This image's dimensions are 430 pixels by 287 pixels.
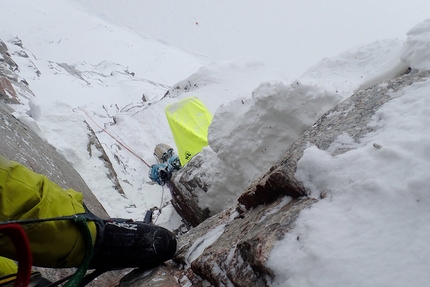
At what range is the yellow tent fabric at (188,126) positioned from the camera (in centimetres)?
525

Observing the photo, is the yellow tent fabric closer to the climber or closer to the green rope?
the climber

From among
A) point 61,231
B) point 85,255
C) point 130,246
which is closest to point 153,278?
point 130,246

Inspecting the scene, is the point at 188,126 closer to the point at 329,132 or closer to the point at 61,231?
the point at 329,132

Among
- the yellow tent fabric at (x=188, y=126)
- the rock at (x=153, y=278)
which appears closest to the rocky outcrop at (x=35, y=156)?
the rock at (x=153, y=278)

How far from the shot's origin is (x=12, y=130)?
12.2 ft

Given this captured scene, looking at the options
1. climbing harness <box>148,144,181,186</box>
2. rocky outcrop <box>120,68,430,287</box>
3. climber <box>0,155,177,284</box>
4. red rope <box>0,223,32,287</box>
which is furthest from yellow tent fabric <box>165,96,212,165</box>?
red rope <box>0,223,32,287</box>

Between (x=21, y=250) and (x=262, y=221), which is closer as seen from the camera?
(x=21, y=250)

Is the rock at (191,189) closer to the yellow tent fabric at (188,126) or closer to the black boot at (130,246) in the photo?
the yellow tent fabric at (188,126)

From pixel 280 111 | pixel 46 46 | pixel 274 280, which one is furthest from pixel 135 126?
pixel 46 46

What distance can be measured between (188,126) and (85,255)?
160 inches

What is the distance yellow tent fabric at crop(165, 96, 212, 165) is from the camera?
525 centimetres

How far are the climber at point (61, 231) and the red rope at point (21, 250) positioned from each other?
0.05 meters

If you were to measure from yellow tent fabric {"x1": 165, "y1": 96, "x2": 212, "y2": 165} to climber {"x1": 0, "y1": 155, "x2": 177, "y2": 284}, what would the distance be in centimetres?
323

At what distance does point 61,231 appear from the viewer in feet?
4.92
